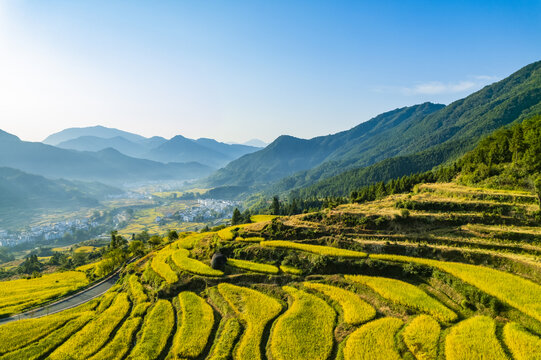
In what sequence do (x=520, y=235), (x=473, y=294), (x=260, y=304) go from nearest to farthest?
(x=473, y=294)
(x=260, y=304)
(x=520, y=235)

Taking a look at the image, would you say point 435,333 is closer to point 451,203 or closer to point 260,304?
point 260,304

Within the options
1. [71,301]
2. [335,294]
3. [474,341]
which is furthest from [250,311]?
[71,301]

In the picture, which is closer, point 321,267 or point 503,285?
point 503,285

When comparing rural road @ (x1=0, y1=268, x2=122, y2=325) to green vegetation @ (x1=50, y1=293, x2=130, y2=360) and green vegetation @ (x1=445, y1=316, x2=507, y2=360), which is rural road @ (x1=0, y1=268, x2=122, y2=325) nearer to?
green vegetation @ (x1=50, y1=293, x2=130, y2=360)

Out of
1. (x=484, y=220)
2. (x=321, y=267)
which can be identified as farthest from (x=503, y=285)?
(x=321, y=267)

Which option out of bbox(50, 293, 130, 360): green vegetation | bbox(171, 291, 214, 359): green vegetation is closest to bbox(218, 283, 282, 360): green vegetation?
bbox(171, 291, 214, 359): green vegetation

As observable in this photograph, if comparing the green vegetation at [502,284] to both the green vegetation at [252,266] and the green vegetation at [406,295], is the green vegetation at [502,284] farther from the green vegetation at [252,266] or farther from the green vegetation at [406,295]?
the green vegetation at [252,266]

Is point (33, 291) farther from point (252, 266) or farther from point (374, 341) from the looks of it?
point (374, 341)
